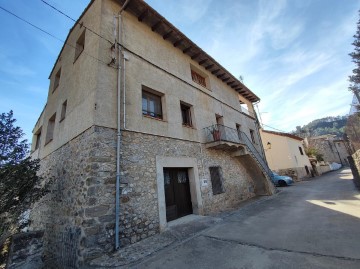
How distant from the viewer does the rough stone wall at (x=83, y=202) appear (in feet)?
14.8

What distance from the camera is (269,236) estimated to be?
4848mm

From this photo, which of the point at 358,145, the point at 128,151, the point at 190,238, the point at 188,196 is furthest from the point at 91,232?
the point at 358,145

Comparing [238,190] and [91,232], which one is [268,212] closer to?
[238,190]

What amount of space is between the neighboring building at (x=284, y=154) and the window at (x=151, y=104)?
56.7 ft

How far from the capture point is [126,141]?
581 centimetres

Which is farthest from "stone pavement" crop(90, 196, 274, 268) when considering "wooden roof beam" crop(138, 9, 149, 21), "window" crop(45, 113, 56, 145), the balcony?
"wooden roof beam" crop(138, 9, 149, 21)

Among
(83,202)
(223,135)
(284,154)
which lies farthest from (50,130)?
(284,154)

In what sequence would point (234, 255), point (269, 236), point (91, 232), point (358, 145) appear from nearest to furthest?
point (234, 255) → point (91, 232) → point (269, 236) → point (358, 145)

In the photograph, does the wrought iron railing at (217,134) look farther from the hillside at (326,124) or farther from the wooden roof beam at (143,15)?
the hillside at (326,124)

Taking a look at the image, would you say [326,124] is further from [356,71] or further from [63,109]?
[63,109]

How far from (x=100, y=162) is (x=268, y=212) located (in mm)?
6816

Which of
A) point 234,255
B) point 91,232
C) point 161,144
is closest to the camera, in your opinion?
point 234,255

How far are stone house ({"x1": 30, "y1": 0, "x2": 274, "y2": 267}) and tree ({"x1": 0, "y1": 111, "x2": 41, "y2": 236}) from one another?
0.84 meters

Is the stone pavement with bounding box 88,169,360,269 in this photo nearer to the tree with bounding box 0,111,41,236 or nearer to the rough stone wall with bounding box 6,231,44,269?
the rough stone wall with bounding box 6,231,44,269
